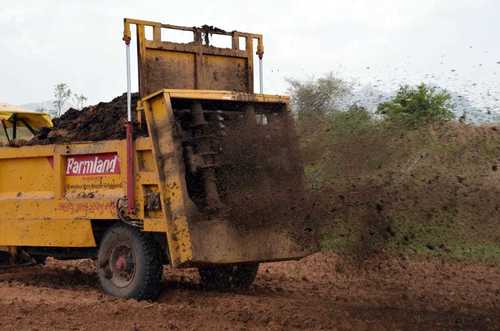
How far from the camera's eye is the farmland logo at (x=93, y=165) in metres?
8.12

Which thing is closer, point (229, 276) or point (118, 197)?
point (118, 197)

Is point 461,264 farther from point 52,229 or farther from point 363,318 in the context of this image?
point 52,229

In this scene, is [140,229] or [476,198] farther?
[140,229]

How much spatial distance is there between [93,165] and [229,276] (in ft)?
6.31

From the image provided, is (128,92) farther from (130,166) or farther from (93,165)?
(93,165)

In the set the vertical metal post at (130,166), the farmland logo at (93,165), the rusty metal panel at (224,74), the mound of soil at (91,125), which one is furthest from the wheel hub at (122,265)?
the rusty metal panel at (224,74)

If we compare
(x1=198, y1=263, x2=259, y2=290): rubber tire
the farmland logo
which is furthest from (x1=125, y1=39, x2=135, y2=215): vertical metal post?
(x1=198, y1=263, x2=259, y2=290): rubber tire

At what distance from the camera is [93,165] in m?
8.37

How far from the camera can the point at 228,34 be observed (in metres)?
8.80

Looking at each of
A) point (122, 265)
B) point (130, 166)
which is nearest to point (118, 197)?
point (130, 166)

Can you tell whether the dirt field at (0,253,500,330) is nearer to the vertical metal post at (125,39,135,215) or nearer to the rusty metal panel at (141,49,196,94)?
the vertical metal post at (125,39,135,215)

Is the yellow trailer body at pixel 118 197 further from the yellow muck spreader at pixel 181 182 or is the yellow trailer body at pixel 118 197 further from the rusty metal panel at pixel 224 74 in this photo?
the rusty metal panel at pixel 224 74

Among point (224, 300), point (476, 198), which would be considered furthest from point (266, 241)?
point (476, 198)

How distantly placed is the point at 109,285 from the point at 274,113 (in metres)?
2.43
